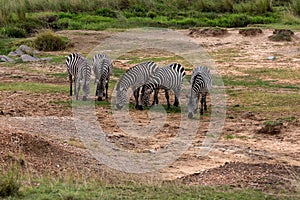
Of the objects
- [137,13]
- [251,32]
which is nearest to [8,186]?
[251,32]

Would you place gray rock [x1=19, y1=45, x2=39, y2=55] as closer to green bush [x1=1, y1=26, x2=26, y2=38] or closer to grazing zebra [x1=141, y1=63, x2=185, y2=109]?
green bush [x1=1, y1=26, x2=26, y2=38]

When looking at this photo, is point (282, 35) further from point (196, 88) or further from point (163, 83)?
point (196, 88)

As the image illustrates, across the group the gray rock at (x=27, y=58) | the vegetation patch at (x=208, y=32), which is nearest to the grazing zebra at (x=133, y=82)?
the gray rock at (x=27, y=58)

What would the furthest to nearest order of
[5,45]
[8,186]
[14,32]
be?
[14,32] < [5,45] < [8,186]

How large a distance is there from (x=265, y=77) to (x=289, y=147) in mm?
6698

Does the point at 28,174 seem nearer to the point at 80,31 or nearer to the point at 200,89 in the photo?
the point at 200,89

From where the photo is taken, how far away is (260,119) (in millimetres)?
13281

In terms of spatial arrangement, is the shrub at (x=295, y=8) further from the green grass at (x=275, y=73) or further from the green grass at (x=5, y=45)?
the green grass at (x=5, y=45)

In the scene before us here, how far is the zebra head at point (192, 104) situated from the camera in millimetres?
13789

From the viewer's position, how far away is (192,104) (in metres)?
13.9

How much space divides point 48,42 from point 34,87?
6.64 meters

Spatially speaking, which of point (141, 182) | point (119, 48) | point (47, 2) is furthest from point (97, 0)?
point (141, 182)

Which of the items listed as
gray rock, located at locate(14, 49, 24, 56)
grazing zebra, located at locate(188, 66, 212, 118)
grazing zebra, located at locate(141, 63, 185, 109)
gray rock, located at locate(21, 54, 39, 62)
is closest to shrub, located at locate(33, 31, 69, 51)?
gray rock, located at locate(14, 49, 24, 56)

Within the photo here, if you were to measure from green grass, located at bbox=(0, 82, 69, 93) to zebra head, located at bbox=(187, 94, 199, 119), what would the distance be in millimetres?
3736
